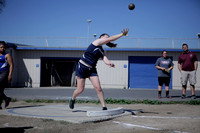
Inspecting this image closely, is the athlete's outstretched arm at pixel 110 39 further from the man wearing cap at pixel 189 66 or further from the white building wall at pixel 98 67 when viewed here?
the white building wall at pixel 98 67

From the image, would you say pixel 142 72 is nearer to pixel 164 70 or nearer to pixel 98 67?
pixel 98 67

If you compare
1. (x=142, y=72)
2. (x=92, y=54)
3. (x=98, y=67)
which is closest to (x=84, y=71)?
(x=92, y=54)

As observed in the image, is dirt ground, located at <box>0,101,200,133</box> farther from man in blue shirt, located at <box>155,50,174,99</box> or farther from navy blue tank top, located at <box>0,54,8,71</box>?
man in blue shirt, located at <box>155,50,174,99</box>

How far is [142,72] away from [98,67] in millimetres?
4075

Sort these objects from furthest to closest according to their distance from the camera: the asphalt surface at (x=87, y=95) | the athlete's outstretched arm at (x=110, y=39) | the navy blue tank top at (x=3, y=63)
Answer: the asphalt surface at (x=87, y=95), the navy blue tank top at (x=3, y=63), the athlete's outstretched arm at (x=110, y=39)

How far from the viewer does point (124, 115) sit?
6.44 m

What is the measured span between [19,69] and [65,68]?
4.38 m

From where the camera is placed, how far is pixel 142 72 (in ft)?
77.0

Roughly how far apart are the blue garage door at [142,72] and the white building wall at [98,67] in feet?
1.50

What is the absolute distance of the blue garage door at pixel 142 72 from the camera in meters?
23.4

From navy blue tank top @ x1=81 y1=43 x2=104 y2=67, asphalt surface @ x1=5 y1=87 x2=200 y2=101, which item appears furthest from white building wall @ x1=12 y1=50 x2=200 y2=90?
navy blue tank top @ x1=81 y1=43 x2=104 y2=67

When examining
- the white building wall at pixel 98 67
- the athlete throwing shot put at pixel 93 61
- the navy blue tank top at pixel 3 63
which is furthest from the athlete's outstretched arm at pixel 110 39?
the white building wall at pixel 98 67

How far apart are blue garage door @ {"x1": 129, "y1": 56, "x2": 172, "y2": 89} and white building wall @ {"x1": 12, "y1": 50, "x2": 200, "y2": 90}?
0.46m

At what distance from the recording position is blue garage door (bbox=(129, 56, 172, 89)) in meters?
23.4
